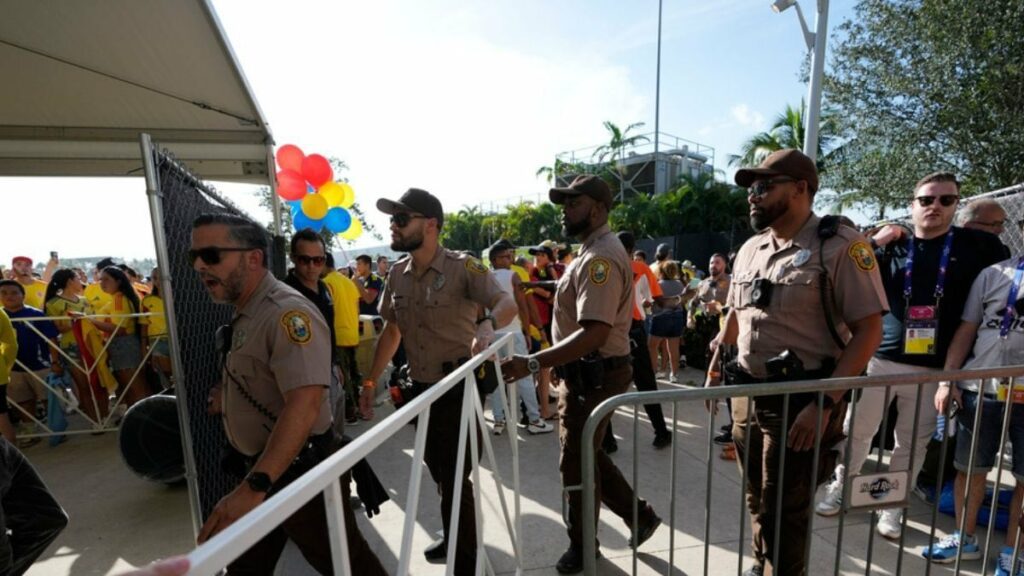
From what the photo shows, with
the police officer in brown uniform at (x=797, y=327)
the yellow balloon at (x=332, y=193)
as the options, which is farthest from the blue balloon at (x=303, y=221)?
the police officer in brown uniform at (x=797, y=327)

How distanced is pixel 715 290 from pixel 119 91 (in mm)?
6695

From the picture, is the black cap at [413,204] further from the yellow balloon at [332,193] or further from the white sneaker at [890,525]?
the yellow balloon at [332,193]

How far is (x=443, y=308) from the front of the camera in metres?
2.69

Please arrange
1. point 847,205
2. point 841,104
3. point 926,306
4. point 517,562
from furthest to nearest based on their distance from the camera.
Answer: point 847,205, point 841,104, point 926,306, point 517,562

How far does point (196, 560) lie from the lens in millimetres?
611

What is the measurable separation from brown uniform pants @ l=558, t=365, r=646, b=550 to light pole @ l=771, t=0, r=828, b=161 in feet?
19.8

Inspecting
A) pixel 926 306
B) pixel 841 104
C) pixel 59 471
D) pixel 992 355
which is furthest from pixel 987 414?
pixel 841 104

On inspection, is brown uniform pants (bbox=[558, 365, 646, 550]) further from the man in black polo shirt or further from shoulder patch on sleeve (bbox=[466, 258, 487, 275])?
the man in black polo shirt

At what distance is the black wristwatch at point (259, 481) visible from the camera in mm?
1574

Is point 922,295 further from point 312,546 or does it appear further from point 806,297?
point 312,546

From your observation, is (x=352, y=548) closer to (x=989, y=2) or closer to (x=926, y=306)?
(x=926, y=306)

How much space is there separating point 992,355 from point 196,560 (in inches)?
139

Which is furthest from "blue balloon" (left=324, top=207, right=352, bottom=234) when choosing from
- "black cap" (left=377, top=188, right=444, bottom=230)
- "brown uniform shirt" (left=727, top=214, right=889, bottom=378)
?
"brown uniform shirt" (left=727, top=214, right=889, bottom=378)

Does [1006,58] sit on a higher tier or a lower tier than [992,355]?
higher
